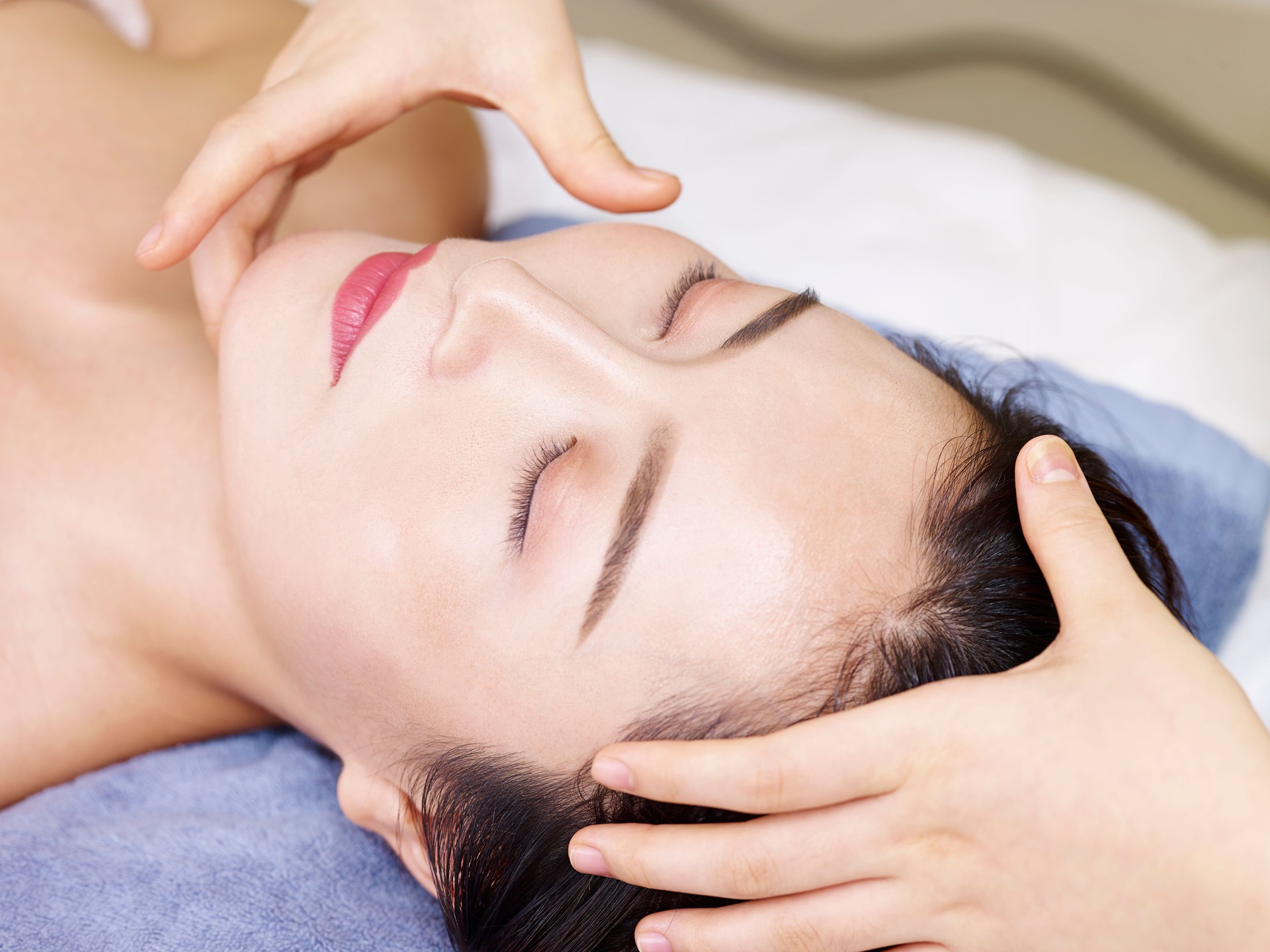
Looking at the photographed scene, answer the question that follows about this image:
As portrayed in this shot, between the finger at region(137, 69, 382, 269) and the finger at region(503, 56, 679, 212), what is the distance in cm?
17

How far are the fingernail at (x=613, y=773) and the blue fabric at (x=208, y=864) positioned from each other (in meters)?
0.31

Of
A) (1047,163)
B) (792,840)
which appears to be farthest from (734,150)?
(792,840)

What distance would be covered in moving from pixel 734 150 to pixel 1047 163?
48cm

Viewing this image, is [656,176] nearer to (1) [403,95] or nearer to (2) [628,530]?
(1) [403,95]

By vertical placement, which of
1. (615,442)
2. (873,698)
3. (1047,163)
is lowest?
(873,698)

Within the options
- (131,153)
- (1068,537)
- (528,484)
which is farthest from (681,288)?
(131,153)

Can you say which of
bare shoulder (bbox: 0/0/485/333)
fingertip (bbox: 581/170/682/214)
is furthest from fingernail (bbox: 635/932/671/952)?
bare shoulder (bbox: 0/0/485/333)

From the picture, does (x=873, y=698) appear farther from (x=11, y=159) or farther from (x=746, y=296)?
(x=11, y=159)

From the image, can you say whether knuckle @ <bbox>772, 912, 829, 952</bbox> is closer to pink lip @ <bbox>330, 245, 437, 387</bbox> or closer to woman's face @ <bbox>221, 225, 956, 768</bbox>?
woman's face @ <bbox>221, 225, 956, 768</bbox>

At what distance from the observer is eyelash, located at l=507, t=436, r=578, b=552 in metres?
0.68

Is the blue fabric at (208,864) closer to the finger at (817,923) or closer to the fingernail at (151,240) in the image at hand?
the finger at (817,923)

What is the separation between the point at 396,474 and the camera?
2.27 feet

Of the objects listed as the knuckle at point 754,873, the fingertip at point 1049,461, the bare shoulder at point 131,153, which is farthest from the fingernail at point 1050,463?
the bare shoulder at point 131,153

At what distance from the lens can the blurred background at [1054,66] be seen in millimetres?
1746
